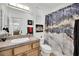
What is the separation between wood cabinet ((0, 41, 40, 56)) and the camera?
160 centimetres

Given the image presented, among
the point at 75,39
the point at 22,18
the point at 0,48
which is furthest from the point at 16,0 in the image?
the point at 75,39

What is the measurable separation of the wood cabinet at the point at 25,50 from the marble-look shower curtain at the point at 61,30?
21cm

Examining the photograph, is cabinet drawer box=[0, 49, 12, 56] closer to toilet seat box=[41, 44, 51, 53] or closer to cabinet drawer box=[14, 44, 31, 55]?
cabinet drawer box=[14, 44, 31, 55]

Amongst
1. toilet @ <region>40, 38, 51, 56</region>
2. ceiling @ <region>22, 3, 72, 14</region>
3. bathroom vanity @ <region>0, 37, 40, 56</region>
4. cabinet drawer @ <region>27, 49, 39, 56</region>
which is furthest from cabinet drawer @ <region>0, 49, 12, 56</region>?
ceiling @ <region>22, 3, 72, 14</region>

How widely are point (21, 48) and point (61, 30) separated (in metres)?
0.64

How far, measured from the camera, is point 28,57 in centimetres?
172

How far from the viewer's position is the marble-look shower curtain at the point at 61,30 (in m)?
1.63

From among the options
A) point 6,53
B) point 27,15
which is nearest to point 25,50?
point 6,53

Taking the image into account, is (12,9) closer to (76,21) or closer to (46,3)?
(46,3)

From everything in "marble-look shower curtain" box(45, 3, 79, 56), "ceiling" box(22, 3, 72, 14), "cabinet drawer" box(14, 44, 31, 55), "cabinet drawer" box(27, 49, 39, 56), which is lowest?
"cabinet drawer" box(27, 49, 39, 56)

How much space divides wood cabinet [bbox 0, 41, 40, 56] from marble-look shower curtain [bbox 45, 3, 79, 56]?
0.67ft

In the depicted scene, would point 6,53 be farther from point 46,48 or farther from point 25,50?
point 46,48

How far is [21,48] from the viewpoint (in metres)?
1.67

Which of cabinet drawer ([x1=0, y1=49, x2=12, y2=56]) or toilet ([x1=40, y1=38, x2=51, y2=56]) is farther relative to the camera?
toilet ([x1=40, y1=38, x2=51, y2=56])
